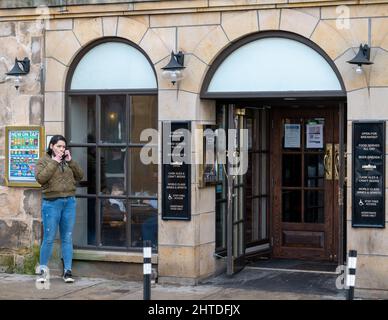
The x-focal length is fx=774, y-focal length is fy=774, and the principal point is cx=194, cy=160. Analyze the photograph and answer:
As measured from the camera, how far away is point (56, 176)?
10.0 meters

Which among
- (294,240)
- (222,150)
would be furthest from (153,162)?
(294,240)

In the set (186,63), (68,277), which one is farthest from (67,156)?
(186,63)

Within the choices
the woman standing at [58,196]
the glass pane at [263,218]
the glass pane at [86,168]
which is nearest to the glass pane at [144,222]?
the glass pane at [86,168]

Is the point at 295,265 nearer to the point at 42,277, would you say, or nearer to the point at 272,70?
the point at 272,70

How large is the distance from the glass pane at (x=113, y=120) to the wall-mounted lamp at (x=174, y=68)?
34.2 inches

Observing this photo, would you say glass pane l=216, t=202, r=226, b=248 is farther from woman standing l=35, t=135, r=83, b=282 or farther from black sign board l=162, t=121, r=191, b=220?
woman standing l=35, t=135, r=83, b=282

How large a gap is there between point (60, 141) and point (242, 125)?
8.61 feet

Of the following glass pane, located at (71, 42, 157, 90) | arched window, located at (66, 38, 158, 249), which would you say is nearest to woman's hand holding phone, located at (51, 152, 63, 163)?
arched window, located at (66, 38, 158, 249)

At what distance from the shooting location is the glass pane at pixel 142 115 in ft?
34.4

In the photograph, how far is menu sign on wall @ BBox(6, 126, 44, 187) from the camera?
10844 mm

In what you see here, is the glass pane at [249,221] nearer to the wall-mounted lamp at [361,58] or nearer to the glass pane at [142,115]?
the glass pane at [142,115]

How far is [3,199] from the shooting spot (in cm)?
1107
